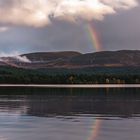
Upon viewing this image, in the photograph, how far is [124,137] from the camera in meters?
25.6

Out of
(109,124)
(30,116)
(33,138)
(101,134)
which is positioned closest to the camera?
(33,138)

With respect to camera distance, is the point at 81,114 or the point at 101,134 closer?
the point at 101,134

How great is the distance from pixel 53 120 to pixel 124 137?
882 cm

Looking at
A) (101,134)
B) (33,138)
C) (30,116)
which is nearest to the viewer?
(33,138)

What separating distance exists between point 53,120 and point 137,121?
16.7ft

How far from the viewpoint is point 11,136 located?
25.5m

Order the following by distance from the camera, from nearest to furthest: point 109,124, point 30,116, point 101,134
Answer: point 101,134, point 109,124, point 30,116

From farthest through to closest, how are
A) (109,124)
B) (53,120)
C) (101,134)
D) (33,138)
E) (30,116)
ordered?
(30,116) < (53,120) < (109,124) < (101,134) < (33,138)

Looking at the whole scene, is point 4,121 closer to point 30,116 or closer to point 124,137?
point 30,116

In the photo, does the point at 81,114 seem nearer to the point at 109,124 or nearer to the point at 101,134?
the point at 109,124

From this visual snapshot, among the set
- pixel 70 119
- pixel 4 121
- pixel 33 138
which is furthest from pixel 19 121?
pixel 33 138

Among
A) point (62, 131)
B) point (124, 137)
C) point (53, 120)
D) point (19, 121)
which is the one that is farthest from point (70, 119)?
point (124, 137)

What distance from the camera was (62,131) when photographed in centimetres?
2770

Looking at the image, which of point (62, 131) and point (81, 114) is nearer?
point (62, 131)
